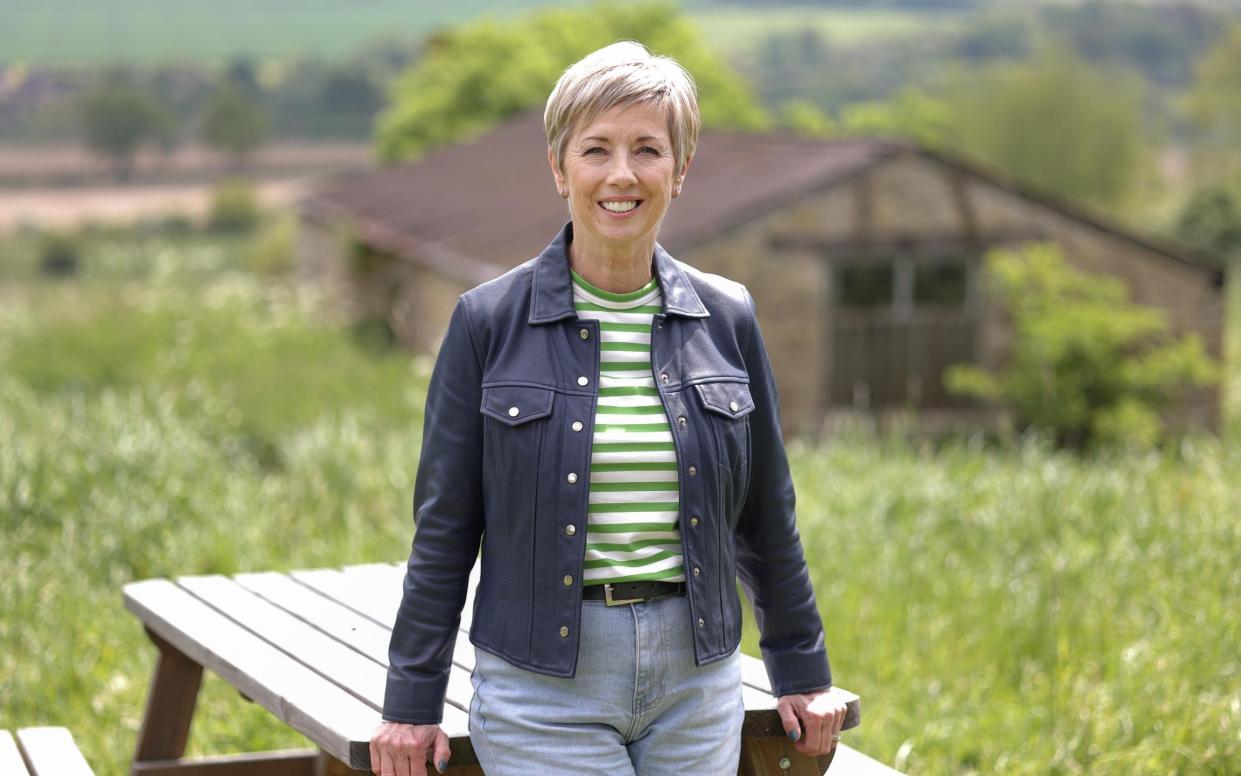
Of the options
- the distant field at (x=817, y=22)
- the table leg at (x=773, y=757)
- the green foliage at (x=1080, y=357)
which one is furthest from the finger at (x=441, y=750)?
the distant field at (x=817, y=22)

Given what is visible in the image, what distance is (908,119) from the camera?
56188mm

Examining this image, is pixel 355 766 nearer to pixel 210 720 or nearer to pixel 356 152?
pixel 210 720

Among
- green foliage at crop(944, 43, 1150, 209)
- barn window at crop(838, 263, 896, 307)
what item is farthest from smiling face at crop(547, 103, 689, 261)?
green foliage at crop(944, 43, 1150, 209)

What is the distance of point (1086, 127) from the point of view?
2162 inches

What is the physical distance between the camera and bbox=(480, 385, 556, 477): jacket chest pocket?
269cm

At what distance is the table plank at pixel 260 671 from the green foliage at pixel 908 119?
52167 mm

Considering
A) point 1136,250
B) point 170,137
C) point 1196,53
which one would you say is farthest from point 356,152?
point 1136,250

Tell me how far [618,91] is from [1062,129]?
5569cm

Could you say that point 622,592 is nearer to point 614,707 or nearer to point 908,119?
point 614,707

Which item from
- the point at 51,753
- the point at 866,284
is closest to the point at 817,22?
the point at 866,284

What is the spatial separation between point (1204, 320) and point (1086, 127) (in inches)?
1353

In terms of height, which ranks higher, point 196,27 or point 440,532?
point 440,532

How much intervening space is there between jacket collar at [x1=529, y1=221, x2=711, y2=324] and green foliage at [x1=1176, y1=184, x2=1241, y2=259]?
54.2m

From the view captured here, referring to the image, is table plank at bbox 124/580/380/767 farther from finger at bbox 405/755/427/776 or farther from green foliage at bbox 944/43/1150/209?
green foliage at bbox 944/43/1150/209
